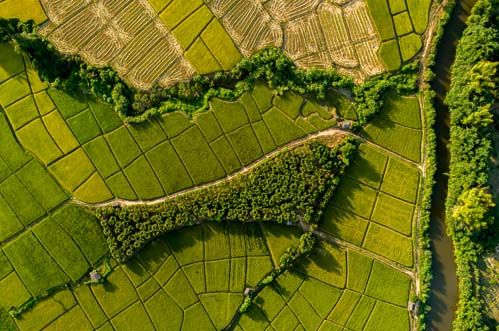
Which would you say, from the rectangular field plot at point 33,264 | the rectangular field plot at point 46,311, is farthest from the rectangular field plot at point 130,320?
the rectangular field plot at point 33,264

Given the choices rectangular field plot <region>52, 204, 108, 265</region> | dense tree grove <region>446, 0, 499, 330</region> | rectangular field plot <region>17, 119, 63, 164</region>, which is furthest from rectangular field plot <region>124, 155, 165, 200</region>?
dense tree grove <region>446, 0, 499, 330</region>

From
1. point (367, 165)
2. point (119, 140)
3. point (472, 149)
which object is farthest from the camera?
point (367, 165)

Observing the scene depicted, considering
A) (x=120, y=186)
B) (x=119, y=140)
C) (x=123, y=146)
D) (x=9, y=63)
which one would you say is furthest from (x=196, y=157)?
(x=9, y=63)

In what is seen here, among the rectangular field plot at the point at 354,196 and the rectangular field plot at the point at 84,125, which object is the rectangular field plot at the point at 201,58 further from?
the rectangular field plot at the point at 354,196

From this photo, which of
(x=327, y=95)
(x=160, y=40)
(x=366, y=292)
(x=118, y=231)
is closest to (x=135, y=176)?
(x=118, y=231)

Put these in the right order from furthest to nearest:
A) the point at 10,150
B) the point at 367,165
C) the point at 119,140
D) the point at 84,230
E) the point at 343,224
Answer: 1. the point at 343,224
2. the point at 367,165
3. the point at 119,140
4. the point at 10,150
5. the point at 84,230

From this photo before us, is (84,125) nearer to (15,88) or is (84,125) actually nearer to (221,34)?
(15,88)

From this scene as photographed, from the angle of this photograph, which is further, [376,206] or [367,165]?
[376,206]

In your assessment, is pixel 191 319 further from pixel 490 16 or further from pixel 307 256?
pixel 490 16
